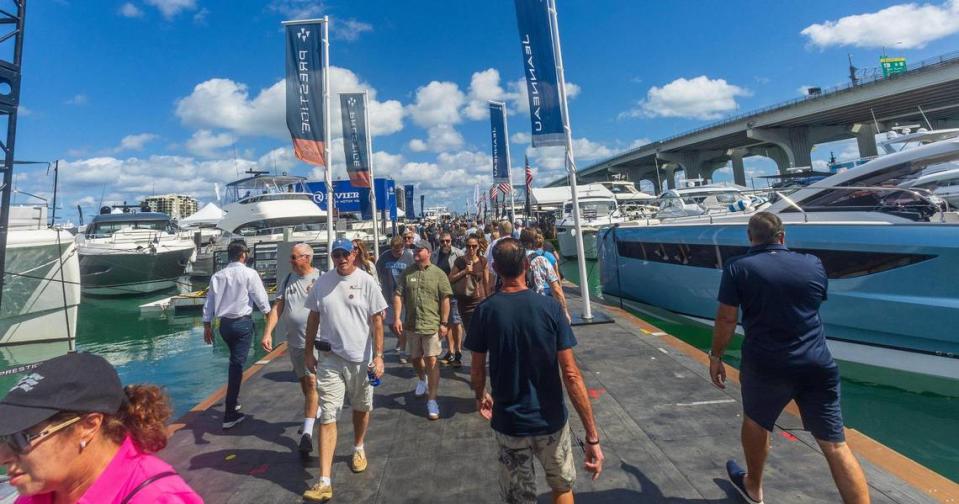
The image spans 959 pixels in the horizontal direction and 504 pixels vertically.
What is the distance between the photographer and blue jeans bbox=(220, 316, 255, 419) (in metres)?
4.39

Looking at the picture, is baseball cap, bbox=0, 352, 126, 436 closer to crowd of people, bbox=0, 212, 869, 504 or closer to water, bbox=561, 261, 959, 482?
crowd of people, bbox=0, 212, 869, 504

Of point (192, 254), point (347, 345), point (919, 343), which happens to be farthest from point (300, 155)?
point (192, 254)

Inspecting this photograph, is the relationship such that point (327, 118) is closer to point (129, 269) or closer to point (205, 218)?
point (129, 269)

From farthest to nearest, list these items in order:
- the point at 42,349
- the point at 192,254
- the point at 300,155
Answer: the point at 192,254 → the point at 42,349 → the point at 300,155

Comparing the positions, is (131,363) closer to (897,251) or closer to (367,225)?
(897,251)

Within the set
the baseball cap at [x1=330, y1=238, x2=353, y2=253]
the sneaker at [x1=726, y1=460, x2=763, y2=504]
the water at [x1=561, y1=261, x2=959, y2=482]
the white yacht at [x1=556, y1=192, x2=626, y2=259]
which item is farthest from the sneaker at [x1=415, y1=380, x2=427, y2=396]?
the white yacht at [x1=556, y1=192, x2=626, y2=259]

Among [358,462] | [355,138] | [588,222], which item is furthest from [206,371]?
[588,222]

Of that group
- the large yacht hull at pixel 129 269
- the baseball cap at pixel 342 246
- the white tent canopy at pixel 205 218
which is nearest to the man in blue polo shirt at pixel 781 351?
the baseball cap at pixel 342 246

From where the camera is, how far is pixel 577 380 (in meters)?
2.29

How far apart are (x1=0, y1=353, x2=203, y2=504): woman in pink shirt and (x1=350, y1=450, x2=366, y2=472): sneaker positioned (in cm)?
248

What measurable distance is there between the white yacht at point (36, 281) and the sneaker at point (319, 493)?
29.0 feet

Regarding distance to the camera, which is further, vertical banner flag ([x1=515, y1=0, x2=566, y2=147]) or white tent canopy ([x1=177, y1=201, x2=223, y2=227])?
white tent canopy ([x1=177, y1=201, x2=223, y2=227])

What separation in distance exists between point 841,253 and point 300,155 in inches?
341

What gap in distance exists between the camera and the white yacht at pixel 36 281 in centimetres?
879
